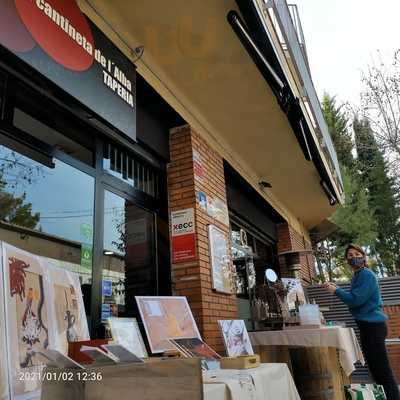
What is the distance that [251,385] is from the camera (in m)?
1.54

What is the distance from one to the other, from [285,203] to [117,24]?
5.16 metres

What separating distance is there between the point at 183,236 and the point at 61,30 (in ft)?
6.41

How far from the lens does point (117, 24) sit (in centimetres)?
279

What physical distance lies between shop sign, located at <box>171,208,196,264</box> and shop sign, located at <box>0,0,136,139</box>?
3.75 feet

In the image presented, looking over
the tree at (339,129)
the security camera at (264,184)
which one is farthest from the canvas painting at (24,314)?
the tree at (339,129)

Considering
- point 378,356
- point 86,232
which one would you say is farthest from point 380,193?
point 86,232

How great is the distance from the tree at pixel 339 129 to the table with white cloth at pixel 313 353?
13.6 m

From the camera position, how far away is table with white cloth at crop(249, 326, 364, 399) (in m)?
3.02

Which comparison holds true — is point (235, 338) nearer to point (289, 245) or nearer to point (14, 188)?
point (14, 188)

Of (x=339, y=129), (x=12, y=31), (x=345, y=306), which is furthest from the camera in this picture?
(x=339, y=129)

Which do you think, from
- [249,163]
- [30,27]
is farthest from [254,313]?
[30,27]

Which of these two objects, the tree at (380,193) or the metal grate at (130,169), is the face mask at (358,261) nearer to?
the metal grate at (130,169)

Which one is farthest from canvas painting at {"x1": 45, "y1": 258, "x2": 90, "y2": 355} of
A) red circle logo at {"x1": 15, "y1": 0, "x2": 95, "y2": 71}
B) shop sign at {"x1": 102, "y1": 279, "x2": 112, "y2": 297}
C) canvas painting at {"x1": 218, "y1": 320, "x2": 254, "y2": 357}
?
canvas painting at {"x1": 218, "y1": 320, "x2": 254, "y2": 357}

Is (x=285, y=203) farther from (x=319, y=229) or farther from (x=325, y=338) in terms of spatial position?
(x=325, y=338)
